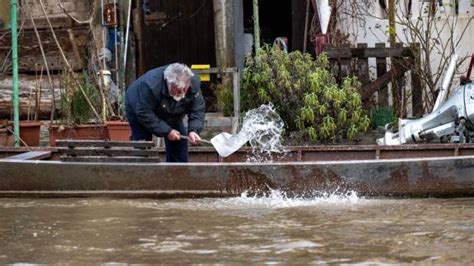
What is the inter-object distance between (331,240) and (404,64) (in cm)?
638

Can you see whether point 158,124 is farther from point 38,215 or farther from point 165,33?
point 165,33

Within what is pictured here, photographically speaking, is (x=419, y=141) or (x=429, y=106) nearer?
(x=419, y=141)

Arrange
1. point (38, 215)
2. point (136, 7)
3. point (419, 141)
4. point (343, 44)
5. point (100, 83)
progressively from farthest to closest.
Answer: point (136, 7), point (343, 44), point (100, 83), point (419, 141), point (38, 215)

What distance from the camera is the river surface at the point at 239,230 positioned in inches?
242

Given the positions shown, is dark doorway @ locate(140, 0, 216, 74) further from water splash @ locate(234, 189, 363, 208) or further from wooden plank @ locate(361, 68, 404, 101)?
water splash @ locate(234, 189, 363, 208)

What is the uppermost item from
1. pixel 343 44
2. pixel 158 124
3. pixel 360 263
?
pixel 343 44

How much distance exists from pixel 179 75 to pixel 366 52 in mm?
4576

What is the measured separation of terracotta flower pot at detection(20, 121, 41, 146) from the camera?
1193cm

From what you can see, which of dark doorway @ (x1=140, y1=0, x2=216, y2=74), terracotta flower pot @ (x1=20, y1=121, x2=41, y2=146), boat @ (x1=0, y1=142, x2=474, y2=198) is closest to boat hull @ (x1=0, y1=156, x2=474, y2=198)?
boat @ (x1=0, y1=142, x2=474, y2=198)

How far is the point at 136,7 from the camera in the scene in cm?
1441

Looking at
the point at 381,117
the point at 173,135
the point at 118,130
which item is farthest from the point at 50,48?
the point at 173,135

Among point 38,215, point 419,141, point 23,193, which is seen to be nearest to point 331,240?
point 38,215

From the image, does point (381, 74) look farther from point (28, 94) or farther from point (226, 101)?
point (28, 94)

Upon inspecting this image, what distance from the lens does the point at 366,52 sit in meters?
12.5
